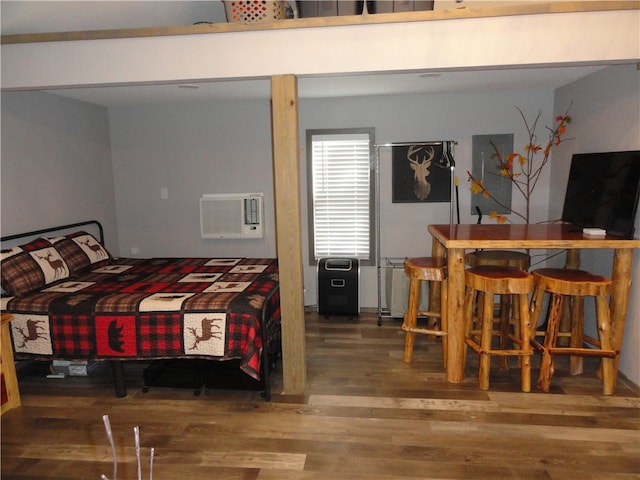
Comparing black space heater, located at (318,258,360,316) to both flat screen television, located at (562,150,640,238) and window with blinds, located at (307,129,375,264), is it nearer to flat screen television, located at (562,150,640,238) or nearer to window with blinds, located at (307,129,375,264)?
window with blinds, located at (307,129,375,264)

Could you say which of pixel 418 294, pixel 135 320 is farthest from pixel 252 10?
pixel 418 294

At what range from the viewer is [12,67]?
2.85 metres

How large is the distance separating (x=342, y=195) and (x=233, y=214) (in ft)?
3.79

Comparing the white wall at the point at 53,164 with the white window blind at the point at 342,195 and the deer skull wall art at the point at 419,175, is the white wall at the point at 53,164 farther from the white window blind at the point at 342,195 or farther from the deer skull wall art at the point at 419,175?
the deer skull wall art at the point at 419,175

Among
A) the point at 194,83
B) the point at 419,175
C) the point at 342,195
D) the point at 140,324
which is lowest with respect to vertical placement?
the point at 140,324

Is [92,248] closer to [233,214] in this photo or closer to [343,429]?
[233,214]

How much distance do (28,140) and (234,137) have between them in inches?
72.2

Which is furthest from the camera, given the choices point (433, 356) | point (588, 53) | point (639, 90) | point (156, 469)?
point (433, 356)

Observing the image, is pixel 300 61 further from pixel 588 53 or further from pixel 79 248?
pixel 79 248

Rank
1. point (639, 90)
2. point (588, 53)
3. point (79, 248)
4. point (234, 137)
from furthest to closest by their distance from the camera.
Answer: point (234, 137) < point (79, 248) < point (639, 90) < point (588, 53)

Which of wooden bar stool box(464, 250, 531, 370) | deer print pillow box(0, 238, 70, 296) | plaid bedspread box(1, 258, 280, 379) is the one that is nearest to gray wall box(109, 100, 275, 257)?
deer print pillow box(0, 238, 70, 296)

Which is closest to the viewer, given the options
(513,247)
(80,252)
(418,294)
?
(513,247)

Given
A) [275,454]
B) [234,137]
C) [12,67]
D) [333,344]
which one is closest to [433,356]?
[333,344]

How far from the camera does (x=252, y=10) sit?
8.59 ft
